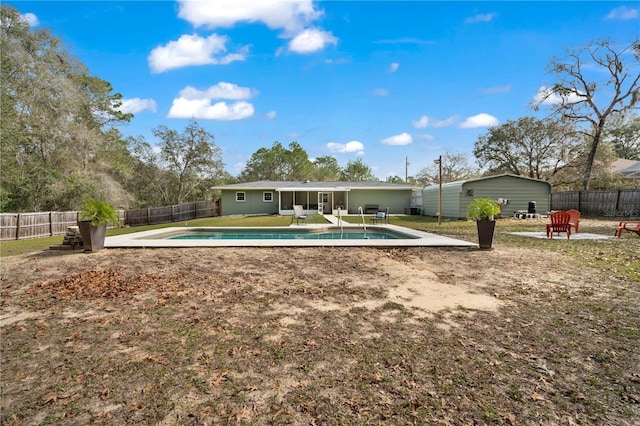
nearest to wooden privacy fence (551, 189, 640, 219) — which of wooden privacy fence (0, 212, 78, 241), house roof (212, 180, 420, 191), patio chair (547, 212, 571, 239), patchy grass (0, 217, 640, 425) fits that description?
house roof (212, 180, 420, 191)

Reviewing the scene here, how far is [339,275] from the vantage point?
18.9 feet

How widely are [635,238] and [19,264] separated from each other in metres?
16.3

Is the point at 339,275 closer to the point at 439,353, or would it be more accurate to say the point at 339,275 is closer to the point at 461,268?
the point at 461,268

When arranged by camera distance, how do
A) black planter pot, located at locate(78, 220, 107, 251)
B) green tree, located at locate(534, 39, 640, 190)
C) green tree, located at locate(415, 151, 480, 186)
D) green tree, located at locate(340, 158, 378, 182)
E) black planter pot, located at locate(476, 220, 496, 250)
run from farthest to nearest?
green tree, located at locate(340, 158, 378, 182) < green tree, located at locate(415, 151, 480, 186) < green tree, located at locate(534, 39, 640, 190) < black planter pot, located at locate(476, 220, 496, 250) < black planter pot, located at locate(78, 220, 107, 251)

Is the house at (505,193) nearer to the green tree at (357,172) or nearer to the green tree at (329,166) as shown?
the green tree at (357,172)

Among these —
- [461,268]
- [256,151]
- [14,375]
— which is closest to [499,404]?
[14,375]

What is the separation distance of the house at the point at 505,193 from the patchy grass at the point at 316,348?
546 inches

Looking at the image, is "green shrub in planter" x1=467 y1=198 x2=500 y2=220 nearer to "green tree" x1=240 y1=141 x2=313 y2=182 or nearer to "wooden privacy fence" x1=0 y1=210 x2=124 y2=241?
"wooden privacy fence" x1=0 y1=210 x2=124 y2=241

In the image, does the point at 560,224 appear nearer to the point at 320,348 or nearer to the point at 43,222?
the point at 320,348

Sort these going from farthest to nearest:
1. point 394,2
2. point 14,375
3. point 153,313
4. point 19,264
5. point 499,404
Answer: point 394,2 < point 19,264 < point 153,313 < point 14,375 < point 499,404

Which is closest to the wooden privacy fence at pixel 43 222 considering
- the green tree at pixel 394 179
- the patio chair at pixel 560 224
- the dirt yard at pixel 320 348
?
the dirt yard at pixel 320 348

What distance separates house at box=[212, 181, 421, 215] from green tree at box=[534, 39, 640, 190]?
42.3 ft

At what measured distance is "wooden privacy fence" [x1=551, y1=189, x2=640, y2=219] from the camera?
63.8 ft

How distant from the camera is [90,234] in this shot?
26.1 feet
